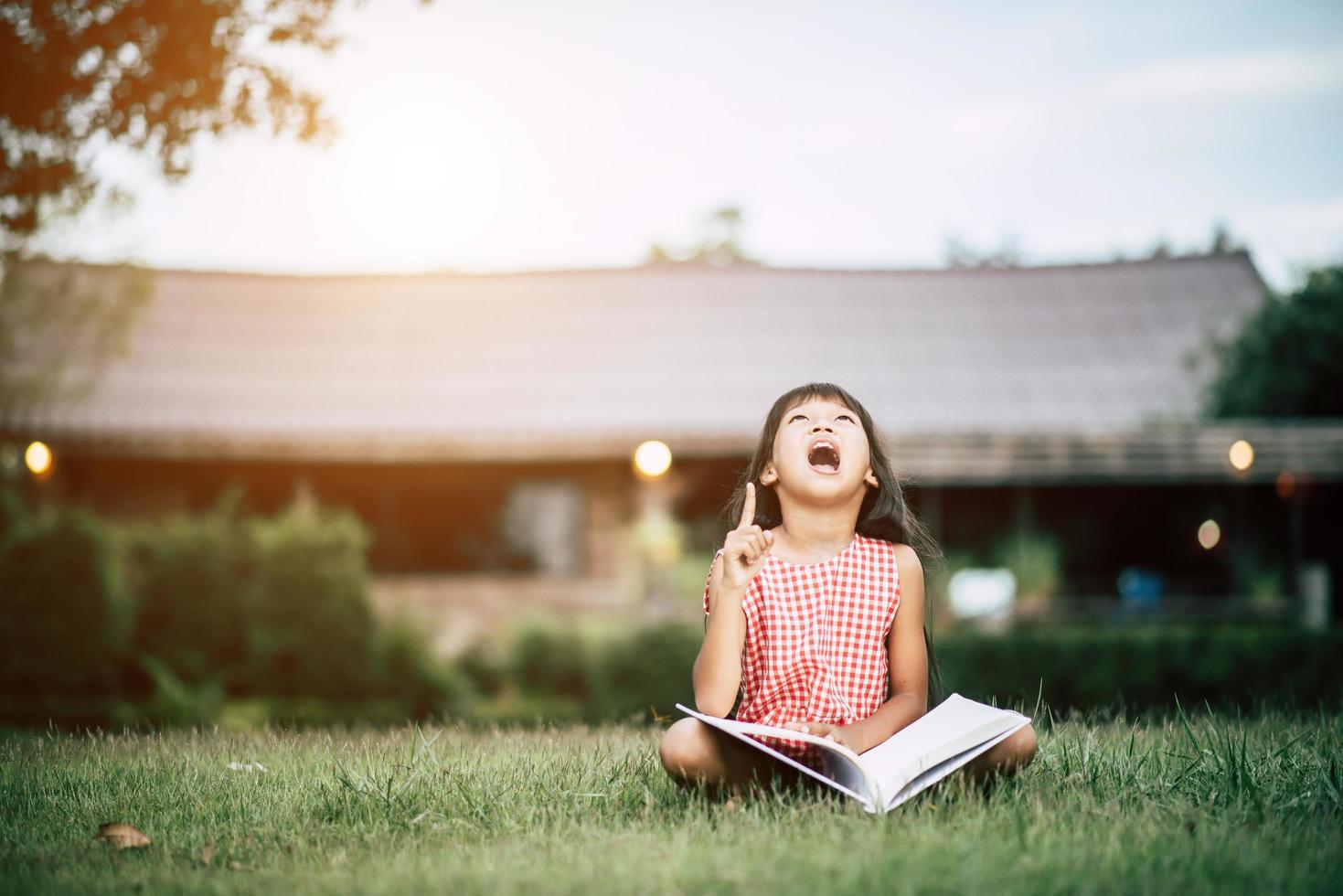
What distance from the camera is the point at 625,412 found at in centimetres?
1816

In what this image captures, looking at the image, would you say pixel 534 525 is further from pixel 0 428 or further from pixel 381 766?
pixel 381 766

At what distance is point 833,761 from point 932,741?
0.27 m

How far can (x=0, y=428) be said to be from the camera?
16484 mm

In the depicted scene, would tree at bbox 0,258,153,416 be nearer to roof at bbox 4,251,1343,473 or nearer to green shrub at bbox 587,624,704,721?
roof at bbox 4,251,1343,473

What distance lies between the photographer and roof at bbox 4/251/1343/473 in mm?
16984

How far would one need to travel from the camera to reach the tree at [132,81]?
6.57 meters

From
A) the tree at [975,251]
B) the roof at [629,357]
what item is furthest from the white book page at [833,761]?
the tree at [975,251]

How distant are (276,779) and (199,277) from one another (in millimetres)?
19831

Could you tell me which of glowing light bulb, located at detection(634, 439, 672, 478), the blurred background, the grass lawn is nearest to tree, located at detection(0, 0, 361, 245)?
the blurred background

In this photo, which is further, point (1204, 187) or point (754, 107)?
point (754, 107)

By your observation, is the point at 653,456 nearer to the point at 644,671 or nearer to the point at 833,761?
the point at 644,671

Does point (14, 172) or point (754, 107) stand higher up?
point (754, 107)

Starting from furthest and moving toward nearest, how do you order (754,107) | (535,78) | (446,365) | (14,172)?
(446,365) → (754,107) → (535,78) → (14,172)

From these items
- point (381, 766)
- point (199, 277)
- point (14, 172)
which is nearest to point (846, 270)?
point (199, 277)
